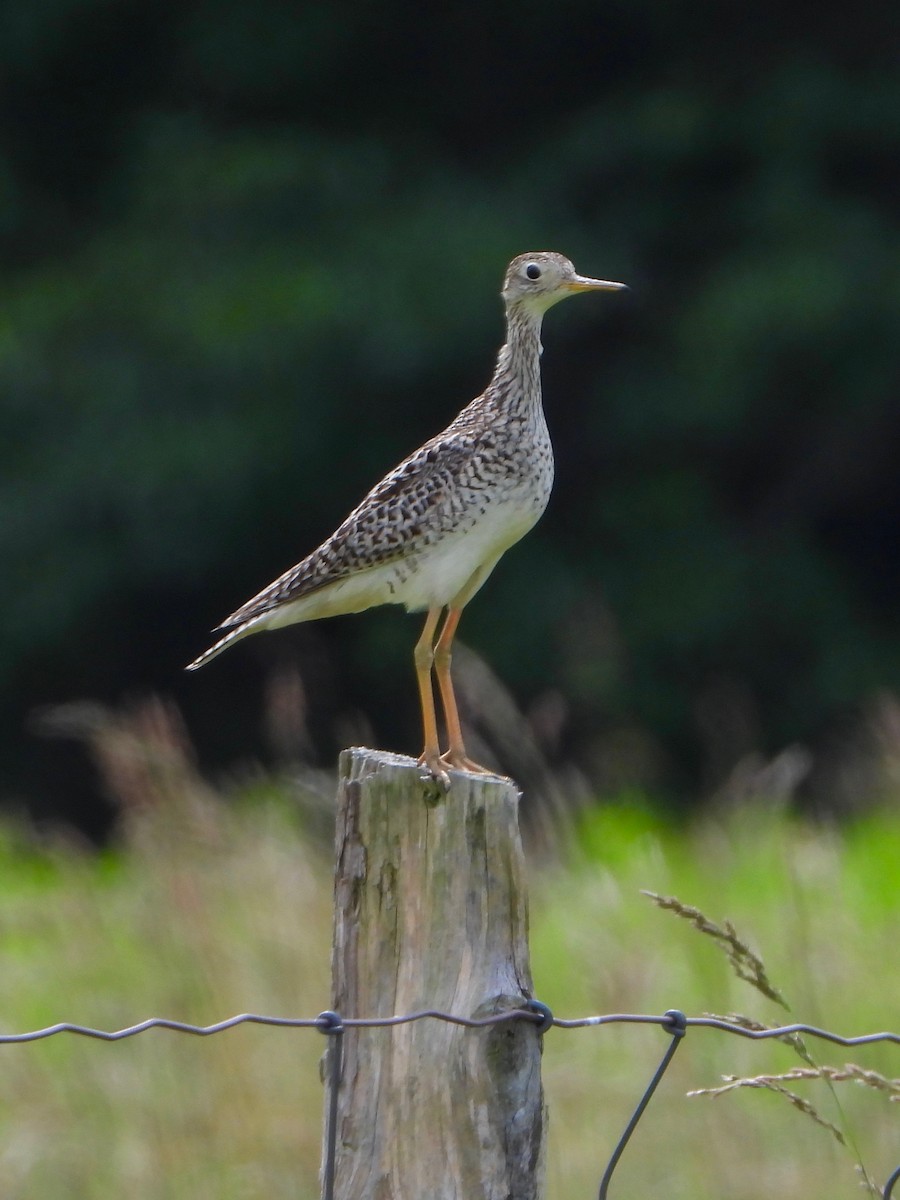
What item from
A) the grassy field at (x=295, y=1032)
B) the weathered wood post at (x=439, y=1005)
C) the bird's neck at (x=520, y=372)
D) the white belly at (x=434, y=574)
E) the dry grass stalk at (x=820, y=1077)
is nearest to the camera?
the weathered wood post at (x=439, y=1005)

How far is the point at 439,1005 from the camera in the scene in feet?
8.33

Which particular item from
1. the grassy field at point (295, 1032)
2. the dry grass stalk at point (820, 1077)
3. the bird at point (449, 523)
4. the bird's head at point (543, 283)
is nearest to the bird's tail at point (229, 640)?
the bird at point (449, 523)

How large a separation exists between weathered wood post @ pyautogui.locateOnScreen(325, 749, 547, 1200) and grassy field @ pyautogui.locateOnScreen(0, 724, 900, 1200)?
222cm

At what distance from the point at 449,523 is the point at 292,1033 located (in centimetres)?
204

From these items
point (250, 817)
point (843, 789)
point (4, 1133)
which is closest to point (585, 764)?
point (843, 789)

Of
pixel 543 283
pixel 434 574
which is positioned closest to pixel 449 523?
pixel 434 574

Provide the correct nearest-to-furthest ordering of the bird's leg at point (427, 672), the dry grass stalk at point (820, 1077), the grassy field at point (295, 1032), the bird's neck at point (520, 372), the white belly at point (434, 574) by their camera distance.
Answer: the dry grass stalk at point (820, 1077), the bird's leg at point (427, 672), the white belly at point (434, 574), the bird's neck at point (520, 372), the grassy field at point (295, 1032)

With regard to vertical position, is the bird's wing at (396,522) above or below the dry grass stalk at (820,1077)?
above

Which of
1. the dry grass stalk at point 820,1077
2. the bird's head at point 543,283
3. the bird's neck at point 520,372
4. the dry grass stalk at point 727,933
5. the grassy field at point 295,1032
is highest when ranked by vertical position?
the bird's head at point 543,283

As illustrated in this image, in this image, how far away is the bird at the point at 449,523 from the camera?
4.05 metres

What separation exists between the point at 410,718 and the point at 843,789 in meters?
4.53

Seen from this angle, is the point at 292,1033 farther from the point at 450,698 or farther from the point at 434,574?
the point at 434,574

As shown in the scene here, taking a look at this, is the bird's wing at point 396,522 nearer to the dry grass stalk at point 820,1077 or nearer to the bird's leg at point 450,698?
the bird's leg at point 450,698

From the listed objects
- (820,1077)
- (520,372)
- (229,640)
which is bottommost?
(820,1077)
